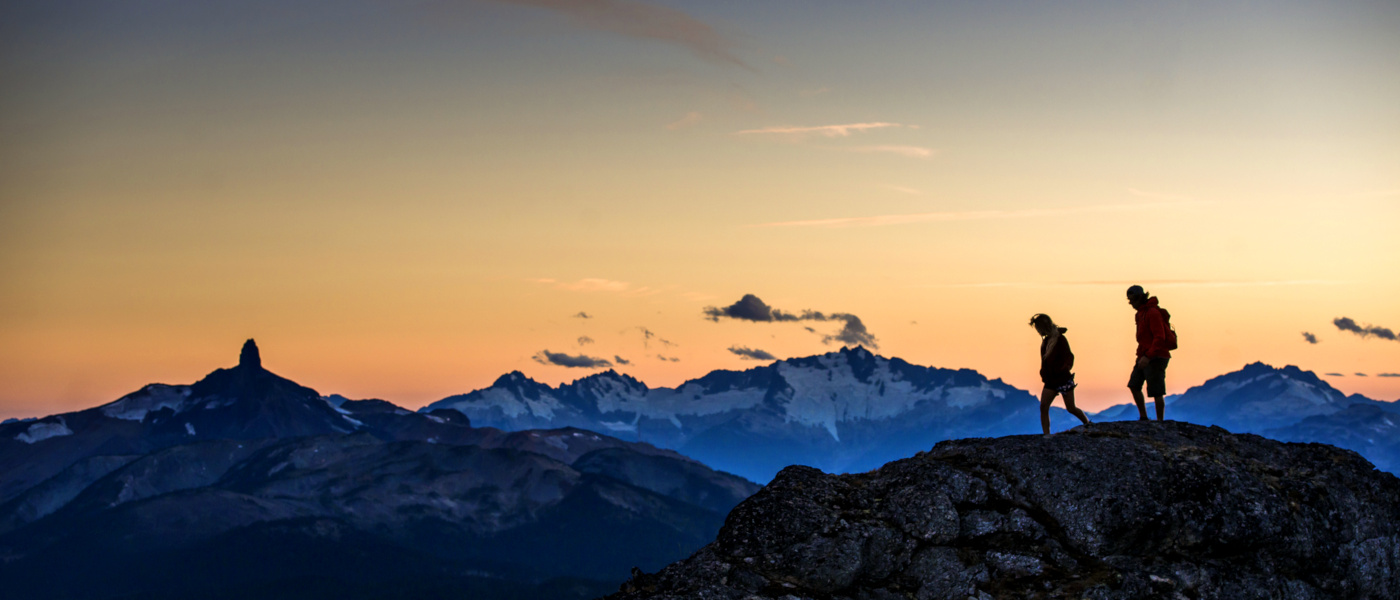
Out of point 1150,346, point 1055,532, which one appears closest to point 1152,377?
point 1150,346

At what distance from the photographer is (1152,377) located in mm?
33719

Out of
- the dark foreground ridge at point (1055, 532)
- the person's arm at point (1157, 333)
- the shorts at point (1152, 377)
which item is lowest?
the dark foreground ridge at point (1055, 532)

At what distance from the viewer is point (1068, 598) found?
82.4 feet

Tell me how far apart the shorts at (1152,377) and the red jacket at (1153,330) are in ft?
0.75

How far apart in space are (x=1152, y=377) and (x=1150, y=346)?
3.18 ft

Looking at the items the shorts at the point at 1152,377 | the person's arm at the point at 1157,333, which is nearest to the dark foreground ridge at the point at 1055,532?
the shorts at the point at 1152,377

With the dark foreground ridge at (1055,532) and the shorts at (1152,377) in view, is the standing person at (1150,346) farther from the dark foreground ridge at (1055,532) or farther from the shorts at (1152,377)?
the dark foreground ridge at (1055,532)

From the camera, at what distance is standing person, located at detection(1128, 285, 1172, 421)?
3331cm

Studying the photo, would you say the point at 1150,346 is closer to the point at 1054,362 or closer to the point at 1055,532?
the point at 1054,362

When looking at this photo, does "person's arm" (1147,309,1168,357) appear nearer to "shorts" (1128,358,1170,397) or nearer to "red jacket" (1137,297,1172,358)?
"red jacket" (1137,297,1172,358)

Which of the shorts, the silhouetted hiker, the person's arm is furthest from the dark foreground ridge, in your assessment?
the person's arm

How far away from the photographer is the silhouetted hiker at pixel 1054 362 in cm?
3234

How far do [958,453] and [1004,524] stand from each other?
316 cm

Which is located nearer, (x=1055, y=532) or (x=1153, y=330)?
(x=1055, y=532)
